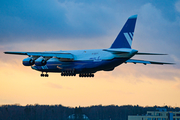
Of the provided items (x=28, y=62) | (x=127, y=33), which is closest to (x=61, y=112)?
(x=28, y=62)

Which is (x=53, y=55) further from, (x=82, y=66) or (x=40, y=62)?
(x=82, y=66)

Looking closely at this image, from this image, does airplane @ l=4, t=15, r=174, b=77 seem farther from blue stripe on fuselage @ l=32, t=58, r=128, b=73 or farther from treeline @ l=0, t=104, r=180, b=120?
treeline @ l=0, t=104, r=180, b=120

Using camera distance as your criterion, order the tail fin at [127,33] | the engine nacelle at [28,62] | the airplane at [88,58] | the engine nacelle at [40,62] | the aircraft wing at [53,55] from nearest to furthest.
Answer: the airplane at [88,58] < the tail fin at [127,33] < the aircraft wing at [53,55] < the engine nacelle at [40,62] < the engine nacelle at [28,62]

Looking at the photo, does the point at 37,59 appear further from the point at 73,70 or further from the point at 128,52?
the point at 128,52

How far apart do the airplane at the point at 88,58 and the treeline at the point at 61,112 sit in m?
14.9

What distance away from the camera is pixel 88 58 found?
173 feet

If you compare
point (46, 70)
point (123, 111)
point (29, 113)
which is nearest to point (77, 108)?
point (29, 113)

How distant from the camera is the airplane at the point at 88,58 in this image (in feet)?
164

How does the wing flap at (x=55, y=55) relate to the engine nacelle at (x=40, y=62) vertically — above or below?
above

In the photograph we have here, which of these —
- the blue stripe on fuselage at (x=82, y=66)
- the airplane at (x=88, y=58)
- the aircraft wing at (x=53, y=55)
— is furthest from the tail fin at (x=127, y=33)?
the aircraft wing at (x=53, y=55)

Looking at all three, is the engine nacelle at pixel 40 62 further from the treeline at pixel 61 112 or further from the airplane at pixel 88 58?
the treeline at pixel 61 112

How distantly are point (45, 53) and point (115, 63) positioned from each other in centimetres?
895

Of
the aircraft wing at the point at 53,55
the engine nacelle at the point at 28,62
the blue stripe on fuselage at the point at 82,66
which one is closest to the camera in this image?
the blue stripe on fuselage at the point at 82,66

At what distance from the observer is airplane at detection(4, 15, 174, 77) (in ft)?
164
